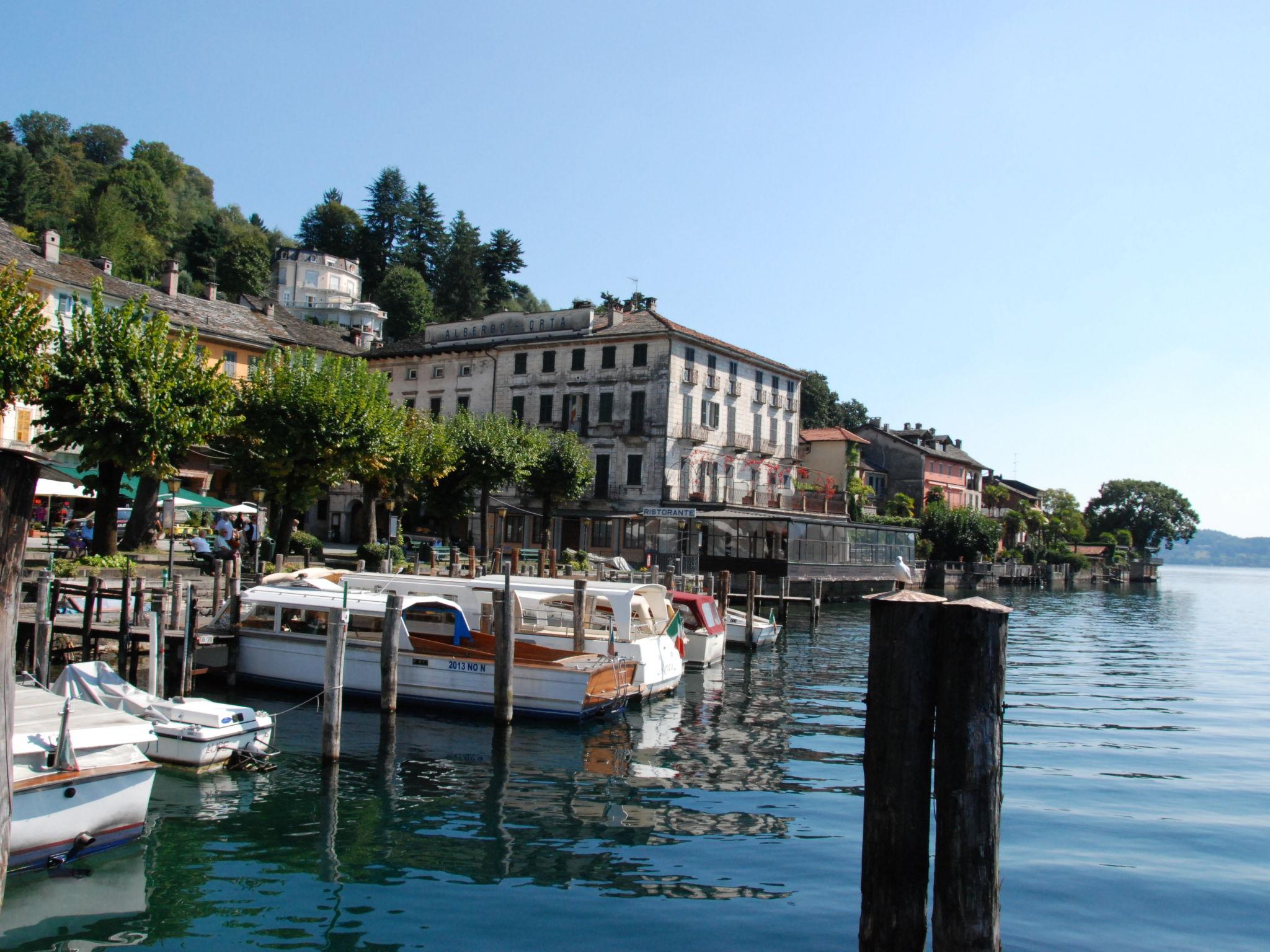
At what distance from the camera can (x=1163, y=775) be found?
52.8ft

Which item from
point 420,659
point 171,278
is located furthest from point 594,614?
point 171,278

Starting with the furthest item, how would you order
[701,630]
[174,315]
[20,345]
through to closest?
1. [174,315]
2. [701,630]
3. [20,345]

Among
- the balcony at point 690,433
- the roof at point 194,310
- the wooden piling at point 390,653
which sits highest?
the roof at point 194,310

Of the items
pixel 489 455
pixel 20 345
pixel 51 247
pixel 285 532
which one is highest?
pixel 51 247

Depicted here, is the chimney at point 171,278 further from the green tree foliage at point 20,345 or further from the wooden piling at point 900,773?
the wooden piling at point 900,773

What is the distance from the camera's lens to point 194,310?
49.1m

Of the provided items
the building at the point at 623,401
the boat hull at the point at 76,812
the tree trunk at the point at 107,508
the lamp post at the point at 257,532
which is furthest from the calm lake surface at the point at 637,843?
the building at the point at 623,401

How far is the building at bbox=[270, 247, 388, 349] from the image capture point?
333ft

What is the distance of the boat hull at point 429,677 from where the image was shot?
719 inches

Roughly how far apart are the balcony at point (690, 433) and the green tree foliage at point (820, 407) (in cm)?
3849

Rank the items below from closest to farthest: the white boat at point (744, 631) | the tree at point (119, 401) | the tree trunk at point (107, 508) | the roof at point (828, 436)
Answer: the tree at point (119, 401) → the tree trunk at point (107, 508) → the white boat at point (744, 631) → the roof at point (828, 436)

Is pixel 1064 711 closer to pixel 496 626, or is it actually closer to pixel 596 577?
pixel 496 626

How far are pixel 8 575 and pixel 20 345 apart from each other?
22849 millimetres

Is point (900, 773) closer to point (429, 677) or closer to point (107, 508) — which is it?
point (429, 677)
